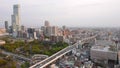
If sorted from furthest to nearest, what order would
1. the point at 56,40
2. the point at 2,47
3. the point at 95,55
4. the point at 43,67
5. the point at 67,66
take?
the point at 56,40, the point at 2,47, the point at 95,55, the point at 67,66, the point at 43,67

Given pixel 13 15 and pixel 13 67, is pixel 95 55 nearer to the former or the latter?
pixel 13 67

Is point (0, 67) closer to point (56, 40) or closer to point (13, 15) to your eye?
point (56, 40)

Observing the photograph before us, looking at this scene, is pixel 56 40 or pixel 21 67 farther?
pixel 56 40

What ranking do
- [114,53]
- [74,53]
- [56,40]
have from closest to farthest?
[114,53] < [74,53] < [56,40]

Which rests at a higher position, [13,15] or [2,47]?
[13,15]

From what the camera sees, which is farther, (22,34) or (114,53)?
(22,34)

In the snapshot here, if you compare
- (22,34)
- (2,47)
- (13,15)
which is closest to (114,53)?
(2,47)

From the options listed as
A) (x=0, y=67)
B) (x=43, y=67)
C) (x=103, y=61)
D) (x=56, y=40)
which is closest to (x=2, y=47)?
(x=56, y=40)

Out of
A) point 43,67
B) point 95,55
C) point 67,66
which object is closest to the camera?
point 43,67

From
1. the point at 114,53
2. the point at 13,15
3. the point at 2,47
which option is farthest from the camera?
the point at 13,15
